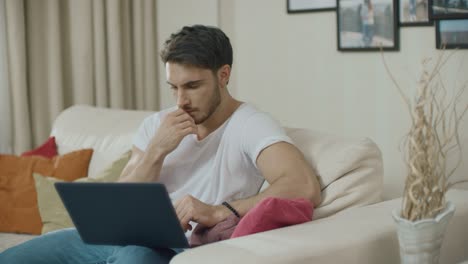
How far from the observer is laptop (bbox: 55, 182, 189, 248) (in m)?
2.15

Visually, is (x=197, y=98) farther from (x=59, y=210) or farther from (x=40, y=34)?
(x=40, y=34)

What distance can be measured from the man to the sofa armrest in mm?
222

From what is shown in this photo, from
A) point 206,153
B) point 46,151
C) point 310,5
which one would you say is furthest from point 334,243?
point 46,151

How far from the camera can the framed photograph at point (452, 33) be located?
2.99 m

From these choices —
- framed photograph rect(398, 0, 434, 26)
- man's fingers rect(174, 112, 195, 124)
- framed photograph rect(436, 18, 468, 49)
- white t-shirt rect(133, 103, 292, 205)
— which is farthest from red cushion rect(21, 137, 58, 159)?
framed photograph rect(436, 18, 468, 49)

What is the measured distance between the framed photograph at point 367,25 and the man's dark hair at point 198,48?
0.71 m

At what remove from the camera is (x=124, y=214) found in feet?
7.28

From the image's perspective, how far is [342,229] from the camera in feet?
7.54

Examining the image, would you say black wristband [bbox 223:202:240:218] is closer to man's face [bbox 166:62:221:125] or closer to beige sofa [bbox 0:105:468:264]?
beige sofa [bbox 0:105:468:264]

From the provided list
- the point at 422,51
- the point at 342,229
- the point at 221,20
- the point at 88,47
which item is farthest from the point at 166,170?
the point at 88,47

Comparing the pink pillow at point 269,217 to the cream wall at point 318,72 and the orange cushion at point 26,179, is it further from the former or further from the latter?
the orange cushion at point 26,179

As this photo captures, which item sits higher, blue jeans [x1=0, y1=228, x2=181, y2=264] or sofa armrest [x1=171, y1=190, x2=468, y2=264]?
sofa armrest [x1=171, y1=190, x2=468, y2=264]

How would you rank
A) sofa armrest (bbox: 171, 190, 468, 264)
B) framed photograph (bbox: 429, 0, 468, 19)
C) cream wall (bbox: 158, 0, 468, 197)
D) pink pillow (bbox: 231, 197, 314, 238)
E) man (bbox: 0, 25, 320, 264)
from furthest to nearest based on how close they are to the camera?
cream wall (bbox: 158, 0, 468, 197)
framed photograph (bbox: 429, 0, 468, 19)
man (bbox: 0, 25, 320, 264)
pink pillow (bbox: 231, 197, 314, 238)
sofa armrest (bbox: 171, 190, 468, 264)

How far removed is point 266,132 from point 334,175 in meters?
0.25
